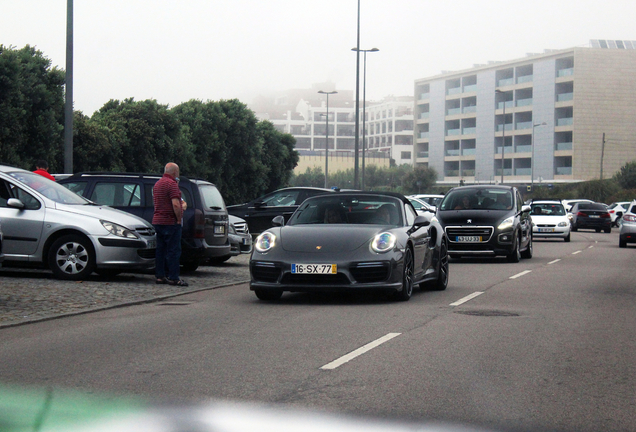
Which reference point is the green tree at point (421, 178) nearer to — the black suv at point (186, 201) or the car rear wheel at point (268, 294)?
the black suv at point (186, 201)

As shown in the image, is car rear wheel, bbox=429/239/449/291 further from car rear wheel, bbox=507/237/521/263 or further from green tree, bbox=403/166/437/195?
green tree, bbox=403/166/437/195

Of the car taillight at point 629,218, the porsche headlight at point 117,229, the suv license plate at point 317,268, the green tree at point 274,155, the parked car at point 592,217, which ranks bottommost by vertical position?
the parked car at point 592,217

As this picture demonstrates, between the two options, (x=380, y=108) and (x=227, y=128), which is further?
(x=380, y=108)

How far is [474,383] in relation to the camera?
21.5 ft

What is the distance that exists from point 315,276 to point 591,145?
93550 mm

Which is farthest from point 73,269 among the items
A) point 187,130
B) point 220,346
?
point 187,130

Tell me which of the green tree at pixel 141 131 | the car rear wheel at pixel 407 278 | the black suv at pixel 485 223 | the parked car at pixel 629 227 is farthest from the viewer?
the green tree at pixel 141 131

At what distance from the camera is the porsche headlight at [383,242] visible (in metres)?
11.5

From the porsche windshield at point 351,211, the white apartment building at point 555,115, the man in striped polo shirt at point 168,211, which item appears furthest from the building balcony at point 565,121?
the porsche windshield at point 351,211

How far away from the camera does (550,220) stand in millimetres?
34219

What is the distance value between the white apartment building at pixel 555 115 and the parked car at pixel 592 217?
48.2 m

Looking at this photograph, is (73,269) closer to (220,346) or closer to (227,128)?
(220,346)

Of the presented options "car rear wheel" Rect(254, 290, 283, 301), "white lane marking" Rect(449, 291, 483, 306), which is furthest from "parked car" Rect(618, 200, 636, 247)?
"car rear wheel" Rect(254, 290, 283, 301)

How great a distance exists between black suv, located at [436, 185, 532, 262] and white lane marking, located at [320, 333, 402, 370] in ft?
40.1
